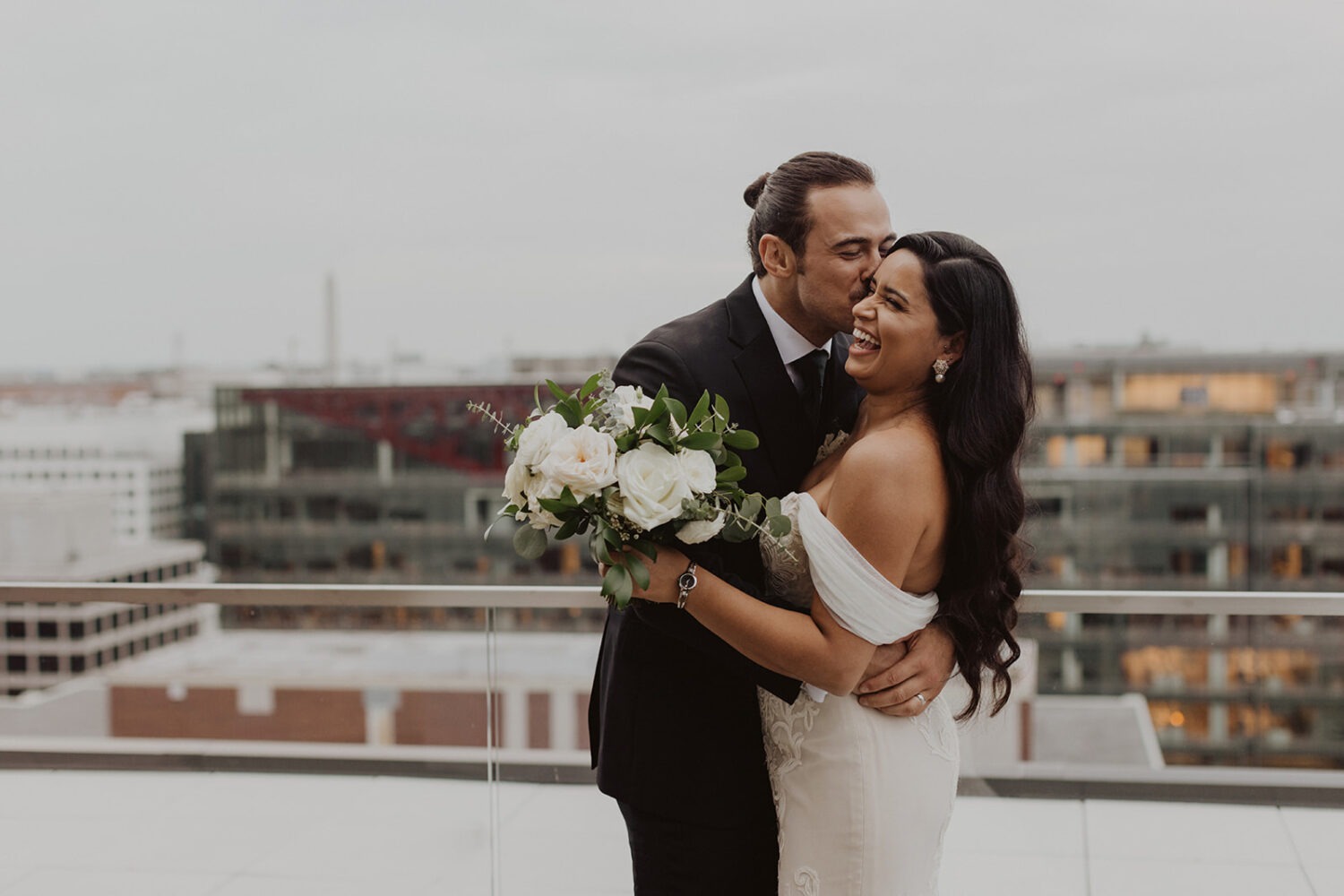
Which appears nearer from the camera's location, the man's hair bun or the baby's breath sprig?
the baby's breath sprig

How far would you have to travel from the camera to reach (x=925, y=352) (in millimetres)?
1468

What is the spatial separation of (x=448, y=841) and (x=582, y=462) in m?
1.60

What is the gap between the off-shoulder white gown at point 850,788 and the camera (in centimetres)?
154

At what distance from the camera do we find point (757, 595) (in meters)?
1.55

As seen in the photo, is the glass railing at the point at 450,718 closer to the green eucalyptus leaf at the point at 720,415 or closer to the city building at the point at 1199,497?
the green eucalyptus leaf at the point at 720,415

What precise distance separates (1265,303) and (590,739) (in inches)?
1752

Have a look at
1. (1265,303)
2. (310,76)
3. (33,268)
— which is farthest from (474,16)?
(1265,303)

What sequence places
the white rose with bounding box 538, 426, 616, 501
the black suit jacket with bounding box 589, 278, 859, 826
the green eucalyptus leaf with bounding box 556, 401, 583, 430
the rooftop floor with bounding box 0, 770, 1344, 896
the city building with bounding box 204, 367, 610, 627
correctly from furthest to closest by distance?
the city building with bounding box 204, 367, 610, 627 < the rooftop floor with bounding box 0, 770, 1344, 896 < the black suit jacket with bounding box 589, 278, 859, 826 < the green eucalyptus leaf with bounding box 556, 401, 583, 430 < the white rose with bounding box 538, 426, 616, 501

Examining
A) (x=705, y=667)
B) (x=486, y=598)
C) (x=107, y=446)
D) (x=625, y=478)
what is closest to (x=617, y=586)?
(x=625, y=478)

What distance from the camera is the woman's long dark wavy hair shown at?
1.45m

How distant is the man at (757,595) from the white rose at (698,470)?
10.0 inches

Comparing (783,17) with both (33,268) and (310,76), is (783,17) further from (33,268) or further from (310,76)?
(33,268)

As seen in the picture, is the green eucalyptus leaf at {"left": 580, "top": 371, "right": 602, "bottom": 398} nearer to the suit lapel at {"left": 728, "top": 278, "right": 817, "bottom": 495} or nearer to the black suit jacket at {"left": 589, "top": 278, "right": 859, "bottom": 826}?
the black suit jacket at {"left": 589, "top": 278, "right": 859, "bottom": 826}

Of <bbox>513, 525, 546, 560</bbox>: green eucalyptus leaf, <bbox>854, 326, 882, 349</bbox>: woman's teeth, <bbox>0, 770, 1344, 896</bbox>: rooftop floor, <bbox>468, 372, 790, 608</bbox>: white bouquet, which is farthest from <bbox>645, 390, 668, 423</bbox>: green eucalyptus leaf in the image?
<bbox>0, 770, 1344, 896</bbox>: rooftop floor
